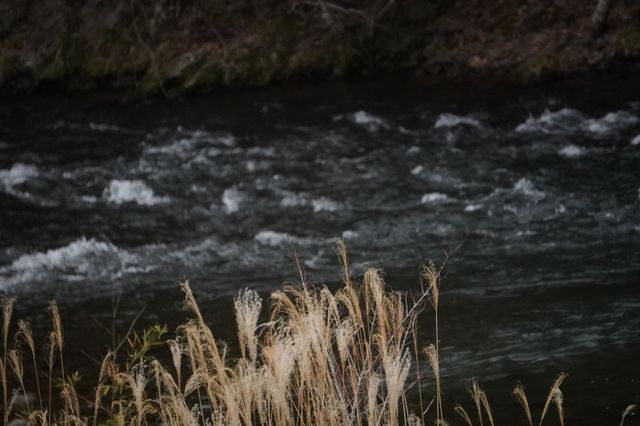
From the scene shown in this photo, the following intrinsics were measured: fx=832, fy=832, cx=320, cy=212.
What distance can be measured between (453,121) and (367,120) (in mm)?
1519

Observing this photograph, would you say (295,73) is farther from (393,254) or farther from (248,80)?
(393,254)

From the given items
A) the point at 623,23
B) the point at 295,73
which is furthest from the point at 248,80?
the point at 623,23

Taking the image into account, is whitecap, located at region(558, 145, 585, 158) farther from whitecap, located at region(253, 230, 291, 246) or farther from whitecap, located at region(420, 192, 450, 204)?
whitecap, located at region(253, 230, 291, 246)

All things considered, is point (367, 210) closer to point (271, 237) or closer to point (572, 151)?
point (271, 237)

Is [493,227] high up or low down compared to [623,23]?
down

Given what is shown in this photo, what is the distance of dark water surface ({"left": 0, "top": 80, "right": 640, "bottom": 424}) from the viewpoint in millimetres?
6801

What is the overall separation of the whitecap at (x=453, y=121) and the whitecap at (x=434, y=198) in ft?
11.0

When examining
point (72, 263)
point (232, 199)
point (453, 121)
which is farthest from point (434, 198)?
point (72, 263)

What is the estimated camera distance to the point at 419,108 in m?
15.0

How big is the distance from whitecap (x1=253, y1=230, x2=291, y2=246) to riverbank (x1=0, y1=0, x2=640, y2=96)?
8001 millimetres

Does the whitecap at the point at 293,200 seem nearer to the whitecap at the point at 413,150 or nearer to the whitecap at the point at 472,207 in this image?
the whitecap at the point at 472,207

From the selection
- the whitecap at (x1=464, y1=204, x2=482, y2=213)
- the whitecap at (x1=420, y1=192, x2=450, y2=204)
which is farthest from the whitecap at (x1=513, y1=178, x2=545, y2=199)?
the whitecap at (x1=420, y1=192, x2=450, y2=204)

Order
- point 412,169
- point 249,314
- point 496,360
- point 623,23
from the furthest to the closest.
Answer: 1. point 623,23
2. point 412,169
3. point 496,360
4. point 249,314

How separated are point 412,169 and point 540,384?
6.48 metres
